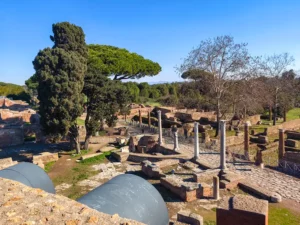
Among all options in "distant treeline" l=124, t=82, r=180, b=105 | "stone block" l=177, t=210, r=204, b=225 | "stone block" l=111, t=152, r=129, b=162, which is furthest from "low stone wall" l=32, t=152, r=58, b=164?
→ "distant treeline" l=124, t=82, r=180, b=105

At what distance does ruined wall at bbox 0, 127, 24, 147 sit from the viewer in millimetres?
22609

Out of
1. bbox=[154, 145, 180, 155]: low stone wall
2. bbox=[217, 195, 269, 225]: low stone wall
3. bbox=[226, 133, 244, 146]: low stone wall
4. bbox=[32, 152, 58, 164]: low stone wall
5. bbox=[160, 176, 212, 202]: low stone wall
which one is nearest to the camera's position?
bbox=[217, 195, 269, 225]: low stone wall

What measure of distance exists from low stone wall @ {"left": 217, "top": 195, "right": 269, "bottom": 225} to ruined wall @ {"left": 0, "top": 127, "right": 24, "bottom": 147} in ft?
75.6

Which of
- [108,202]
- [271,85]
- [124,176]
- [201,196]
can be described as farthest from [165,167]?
[271,85]

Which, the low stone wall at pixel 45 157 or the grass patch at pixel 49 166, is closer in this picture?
the grass patch at pixel 49 166

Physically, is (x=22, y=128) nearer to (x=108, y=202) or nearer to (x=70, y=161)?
(x=70, y=161)

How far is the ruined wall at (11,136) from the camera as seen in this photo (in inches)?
890

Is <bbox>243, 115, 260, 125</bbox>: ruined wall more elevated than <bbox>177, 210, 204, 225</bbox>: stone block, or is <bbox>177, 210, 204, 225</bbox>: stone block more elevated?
<bbox>243, 115, 260, 125</bbox>: ruined wall

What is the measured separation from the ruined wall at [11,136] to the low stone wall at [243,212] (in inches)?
908

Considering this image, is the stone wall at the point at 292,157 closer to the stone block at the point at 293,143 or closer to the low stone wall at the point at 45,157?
the stone block at the point at 293,143

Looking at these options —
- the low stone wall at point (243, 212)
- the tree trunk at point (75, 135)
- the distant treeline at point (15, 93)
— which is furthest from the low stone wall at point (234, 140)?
the distant treeline at point (15, 93)

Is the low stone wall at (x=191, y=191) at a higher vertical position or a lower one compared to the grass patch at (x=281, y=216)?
higher

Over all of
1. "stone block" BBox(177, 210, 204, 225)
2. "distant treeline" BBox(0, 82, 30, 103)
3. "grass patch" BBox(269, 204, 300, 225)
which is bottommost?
"grass patch" BBox(269, 204, 300, 225)

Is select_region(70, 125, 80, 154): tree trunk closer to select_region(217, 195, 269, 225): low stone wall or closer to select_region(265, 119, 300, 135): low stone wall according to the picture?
select_region(217, 195, 269, 225): low stone wall
